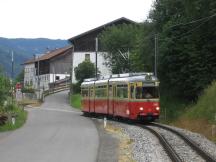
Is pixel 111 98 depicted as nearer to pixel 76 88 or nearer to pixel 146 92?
pixel 146 92

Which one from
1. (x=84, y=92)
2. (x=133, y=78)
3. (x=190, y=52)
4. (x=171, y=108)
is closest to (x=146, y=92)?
(x=133, y=78)

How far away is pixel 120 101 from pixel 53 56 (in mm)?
95329

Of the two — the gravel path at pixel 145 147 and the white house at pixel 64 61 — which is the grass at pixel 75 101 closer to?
the white house at pixel 64 61

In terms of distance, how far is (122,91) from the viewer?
37.2 m

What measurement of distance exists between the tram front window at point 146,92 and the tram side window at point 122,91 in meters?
0.99

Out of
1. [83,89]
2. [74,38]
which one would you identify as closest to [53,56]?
[74,38]

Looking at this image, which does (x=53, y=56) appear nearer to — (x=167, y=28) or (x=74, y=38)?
(x=74, y=38)

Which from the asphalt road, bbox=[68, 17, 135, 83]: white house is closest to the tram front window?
the asphalt road

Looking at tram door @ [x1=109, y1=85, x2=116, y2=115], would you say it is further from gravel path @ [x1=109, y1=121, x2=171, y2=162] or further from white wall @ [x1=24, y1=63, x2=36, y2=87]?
white wall @ [x1=24, y1=63, x2=36, y2=87]

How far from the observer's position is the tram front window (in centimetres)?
3562

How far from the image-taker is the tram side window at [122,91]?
36419mm

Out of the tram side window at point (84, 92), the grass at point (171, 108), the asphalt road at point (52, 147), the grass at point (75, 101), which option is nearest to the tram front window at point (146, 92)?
the grass at point (171, 108)

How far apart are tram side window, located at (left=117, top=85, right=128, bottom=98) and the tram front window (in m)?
0.99

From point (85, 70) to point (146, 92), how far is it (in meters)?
59.3
